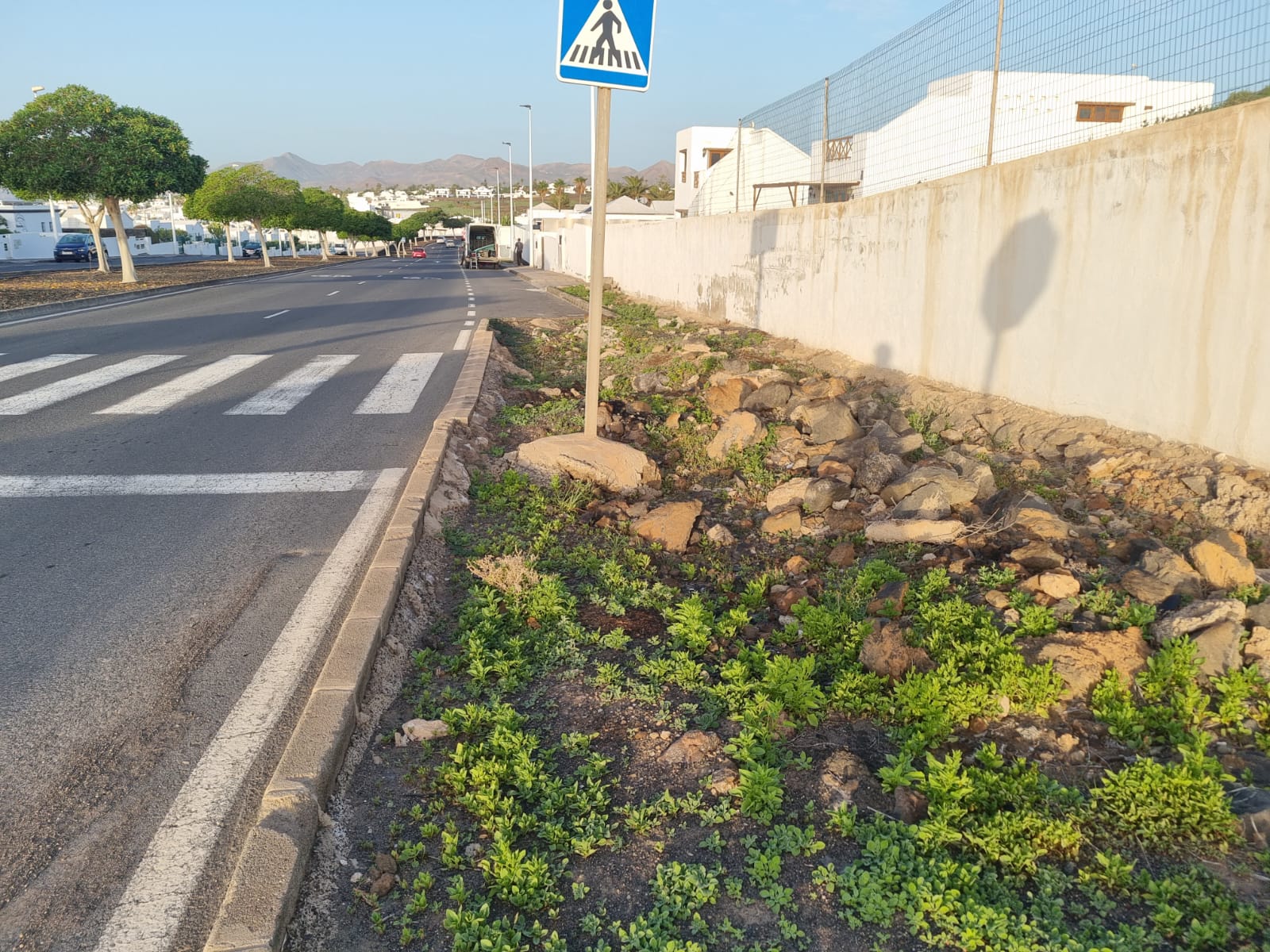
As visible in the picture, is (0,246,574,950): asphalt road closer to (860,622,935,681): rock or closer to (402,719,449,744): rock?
(402,719,449,744): rock

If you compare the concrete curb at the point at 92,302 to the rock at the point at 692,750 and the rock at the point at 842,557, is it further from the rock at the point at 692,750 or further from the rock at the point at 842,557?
the rock at the point at 692,750

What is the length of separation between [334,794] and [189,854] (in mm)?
434

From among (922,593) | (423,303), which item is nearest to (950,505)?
(922,593)

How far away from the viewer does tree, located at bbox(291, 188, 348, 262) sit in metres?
60.8

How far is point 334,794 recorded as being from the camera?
2896mm

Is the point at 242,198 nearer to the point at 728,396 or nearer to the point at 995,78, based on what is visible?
the point at 728,396

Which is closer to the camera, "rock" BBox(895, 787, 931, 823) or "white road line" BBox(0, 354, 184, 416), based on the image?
"rock" BBox(895, 787, 931, 823)

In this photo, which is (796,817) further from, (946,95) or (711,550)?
(946,95)

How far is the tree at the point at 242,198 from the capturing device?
167 ft

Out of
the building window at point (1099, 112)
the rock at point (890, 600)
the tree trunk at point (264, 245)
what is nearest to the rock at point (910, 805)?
the rock at point (890, 600)

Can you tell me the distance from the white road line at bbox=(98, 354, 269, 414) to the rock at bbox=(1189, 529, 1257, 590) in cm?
826

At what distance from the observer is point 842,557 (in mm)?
4688

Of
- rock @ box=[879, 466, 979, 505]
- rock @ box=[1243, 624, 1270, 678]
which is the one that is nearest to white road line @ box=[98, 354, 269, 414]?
rock @ box=[879, 466, 979, 505]

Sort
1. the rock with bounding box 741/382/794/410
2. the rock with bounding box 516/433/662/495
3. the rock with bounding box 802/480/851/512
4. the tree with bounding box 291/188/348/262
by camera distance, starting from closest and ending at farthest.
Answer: the rock with bounding box 802/480/851/512, the rock with bounding box 516/433/662/495, the rock with bounding box 741/382/794/410, the tree with bounding box 291/188/348/262
